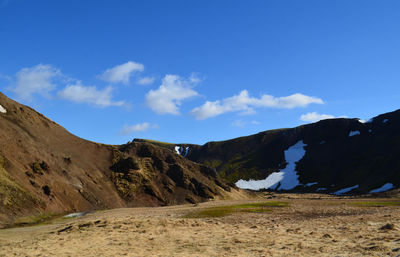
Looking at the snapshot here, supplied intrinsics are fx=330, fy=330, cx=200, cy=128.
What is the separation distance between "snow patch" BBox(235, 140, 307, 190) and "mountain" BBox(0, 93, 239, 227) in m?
61.0

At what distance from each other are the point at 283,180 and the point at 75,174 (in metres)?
126

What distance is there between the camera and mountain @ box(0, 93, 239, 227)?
51.4 meters

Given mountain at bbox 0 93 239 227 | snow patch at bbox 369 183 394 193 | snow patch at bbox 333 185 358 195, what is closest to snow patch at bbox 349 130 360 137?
snow patch at bbox 333 185 358 195

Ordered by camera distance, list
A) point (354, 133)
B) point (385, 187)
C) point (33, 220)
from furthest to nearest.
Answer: point (354, 133)
point (385, 187)
point (33, 220)

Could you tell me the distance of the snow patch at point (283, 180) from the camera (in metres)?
167

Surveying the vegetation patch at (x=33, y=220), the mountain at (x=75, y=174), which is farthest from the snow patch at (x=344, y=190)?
the vegetation patch at (x=33, y=220)

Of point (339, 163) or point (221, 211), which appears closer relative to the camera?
point (221, 211)

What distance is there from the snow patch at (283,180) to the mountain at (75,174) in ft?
200

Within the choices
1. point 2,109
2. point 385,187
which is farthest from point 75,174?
point 385,187

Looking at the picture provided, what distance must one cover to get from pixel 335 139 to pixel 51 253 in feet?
619

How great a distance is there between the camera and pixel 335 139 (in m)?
188

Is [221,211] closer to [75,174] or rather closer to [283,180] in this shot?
[75,174]

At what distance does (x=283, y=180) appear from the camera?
568 ft

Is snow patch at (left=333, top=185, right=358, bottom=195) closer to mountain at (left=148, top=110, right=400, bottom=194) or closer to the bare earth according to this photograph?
mountain at (left=148, top=110, right=400, bottom=194)
